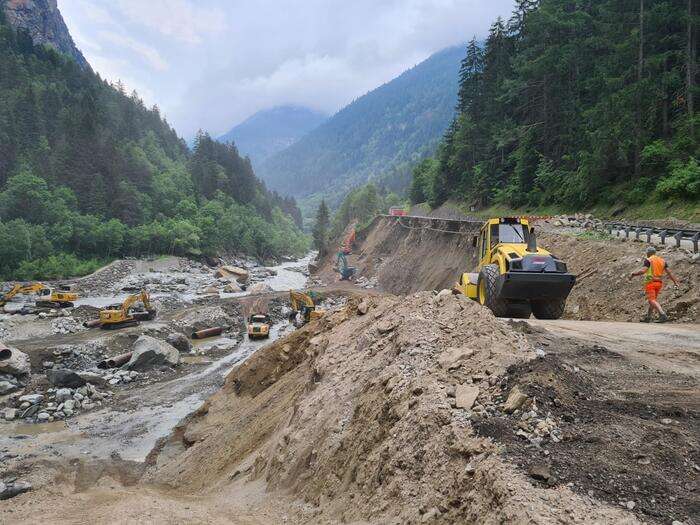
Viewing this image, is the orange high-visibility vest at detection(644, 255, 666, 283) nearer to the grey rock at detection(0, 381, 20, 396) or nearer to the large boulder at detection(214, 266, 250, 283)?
the grey rock at detection(0, 381, 20, 396)

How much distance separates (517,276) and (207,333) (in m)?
27.6

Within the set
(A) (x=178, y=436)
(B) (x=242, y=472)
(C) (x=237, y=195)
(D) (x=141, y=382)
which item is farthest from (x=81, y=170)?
(B) (x=242, y=472)

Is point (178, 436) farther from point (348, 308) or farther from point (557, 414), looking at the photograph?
point (557, 414)

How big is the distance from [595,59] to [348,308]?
3522 centimetres

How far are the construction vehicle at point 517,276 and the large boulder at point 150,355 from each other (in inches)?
767

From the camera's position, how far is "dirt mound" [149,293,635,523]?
186 inches

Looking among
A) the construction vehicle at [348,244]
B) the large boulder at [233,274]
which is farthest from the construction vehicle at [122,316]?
the construction vehicle at [348,244]

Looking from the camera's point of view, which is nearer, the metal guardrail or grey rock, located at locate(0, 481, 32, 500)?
grey rock, located at locate(0, 481, 32, 500)

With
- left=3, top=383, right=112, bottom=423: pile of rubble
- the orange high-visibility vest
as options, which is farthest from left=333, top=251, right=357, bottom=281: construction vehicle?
the orange high-visibility vest

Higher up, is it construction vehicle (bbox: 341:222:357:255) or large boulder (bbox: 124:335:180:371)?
construction vehicle (bbox: 341:222:357:255)

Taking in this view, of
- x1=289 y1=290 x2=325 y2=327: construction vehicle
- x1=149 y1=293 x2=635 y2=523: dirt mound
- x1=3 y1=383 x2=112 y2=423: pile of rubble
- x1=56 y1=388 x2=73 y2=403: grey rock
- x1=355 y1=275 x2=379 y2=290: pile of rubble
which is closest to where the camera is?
x1=149 y1=293 x2=635 y2=523: dirt mound

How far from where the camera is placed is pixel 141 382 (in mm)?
23797

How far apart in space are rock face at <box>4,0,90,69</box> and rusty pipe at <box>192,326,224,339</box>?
123 meters

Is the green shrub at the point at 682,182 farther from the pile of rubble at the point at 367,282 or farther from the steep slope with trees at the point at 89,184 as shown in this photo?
the steep slope with trees at the point at 89,184
